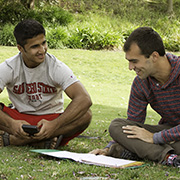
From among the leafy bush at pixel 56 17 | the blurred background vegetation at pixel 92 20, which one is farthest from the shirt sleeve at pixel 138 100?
the leafy bush at pixel 56 17

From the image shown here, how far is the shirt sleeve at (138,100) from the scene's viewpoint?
4031 millimetres

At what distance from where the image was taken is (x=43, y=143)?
4.49 m

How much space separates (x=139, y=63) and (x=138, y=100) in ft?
1.62

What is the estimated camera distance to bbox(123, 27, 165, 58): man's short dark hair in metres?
3.79

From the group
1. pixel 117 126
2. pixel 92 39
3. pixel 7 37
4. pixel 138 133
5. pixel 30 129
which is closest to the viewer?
pixel 138 133

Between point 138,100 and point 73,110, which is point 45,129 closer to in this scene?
point 73,110

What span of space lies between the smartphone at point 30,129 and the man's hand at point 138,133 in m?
0.97

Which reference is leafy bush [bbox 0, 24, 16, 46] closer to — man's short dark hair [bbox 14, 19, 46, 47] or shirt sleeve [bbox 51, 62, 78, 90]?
man's short dark hair [bbox 14, 19, 46, 47]

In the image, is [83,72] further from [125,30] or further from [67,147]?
[67,147]

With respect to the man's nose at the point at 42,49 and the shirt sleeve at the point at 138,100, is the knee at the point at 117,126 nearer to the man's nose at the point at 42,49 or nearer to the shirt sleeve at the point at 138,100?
the shirt sleeve at the point at 138,100

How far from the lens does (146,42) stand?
12.5ft

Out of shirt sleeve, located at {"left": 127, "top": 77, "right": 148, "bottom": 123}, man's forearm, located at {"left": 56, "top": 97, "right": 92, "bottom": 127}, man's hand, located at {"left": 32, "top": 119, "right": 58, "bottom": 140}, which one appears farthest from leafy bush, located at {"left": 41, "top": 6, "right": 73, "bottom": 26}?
shirt sleeve, located at {"left": 127, "top": 77, "right": 148, "bottom": 123}

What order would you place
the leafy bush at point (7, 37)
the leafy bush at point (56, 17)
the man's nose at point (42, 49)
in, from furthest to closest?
1. the leafy bush at point (56, 17)
2. the leafy bush at point (7, 37)
3. the man's nose at point (42, 49)

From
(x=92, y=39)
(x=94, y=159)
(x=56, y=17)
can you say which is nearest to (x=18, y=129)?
(x=94, y=159)
